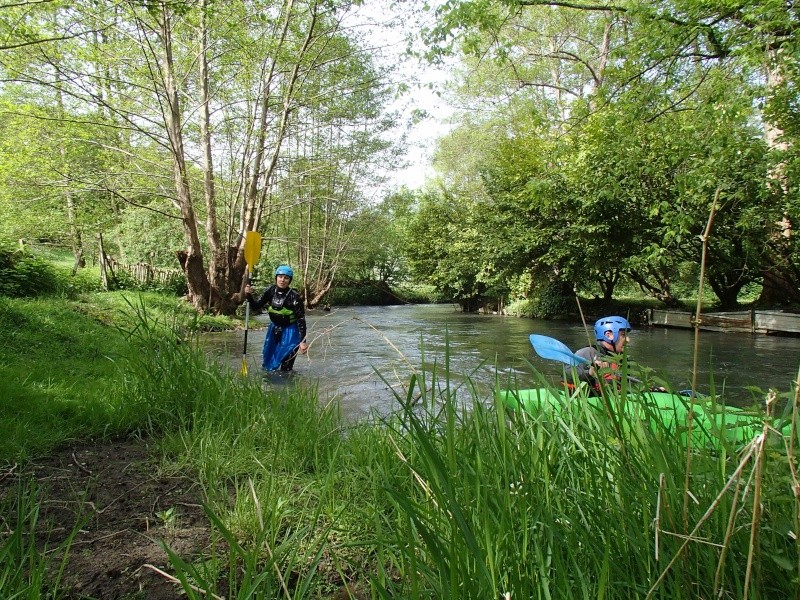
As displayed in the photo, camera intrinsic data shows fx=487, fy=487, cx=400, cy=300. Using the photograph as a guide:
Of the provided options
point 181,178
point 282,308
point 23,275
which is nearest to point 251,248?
point 282,308

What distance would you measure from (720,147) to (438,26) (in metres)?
5.47

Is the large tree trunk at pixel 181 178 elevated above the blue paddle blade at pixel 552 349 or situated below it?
above

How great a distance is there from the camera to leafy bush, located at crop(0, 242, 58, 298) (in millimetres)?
8766

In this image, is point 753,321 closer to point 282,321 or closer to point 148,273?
point 282,321

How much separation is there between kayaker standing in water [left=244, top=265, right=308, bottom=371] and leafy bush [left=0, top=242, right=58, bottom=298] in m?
4.77

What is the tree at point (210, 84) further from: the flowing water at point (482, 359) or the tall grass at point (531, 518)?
the tall grass at point (531, 518)

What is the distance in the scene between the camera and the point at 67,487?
2.37 metres

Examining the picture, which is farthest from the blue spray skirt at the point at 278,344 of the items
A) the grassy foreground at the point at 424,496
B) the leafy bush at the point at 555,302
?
the leafy bush at the point at 555,302

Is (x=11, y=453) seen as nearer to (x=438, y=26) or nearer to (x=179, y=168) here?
(x=438, y=26)

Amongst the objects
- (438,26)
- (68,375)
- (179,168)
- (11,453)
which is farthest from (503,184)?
(11,453)

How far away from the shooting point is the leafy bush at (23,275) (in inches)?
345

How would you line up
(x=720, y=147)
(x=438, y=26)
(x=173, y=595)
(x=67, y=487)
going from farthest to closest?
(x=438, y=26), (x=720, y=147), (x=67, y=487), (x=173, y=595)

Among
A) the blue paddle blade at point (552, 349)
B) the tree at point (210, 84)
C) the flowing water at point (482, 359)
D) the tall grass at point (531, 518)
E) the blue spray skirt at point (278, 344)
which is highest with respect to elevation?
the tree at point (210, 84)

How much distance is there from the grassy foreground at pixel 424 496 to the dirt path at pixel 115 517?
9 centimetres
